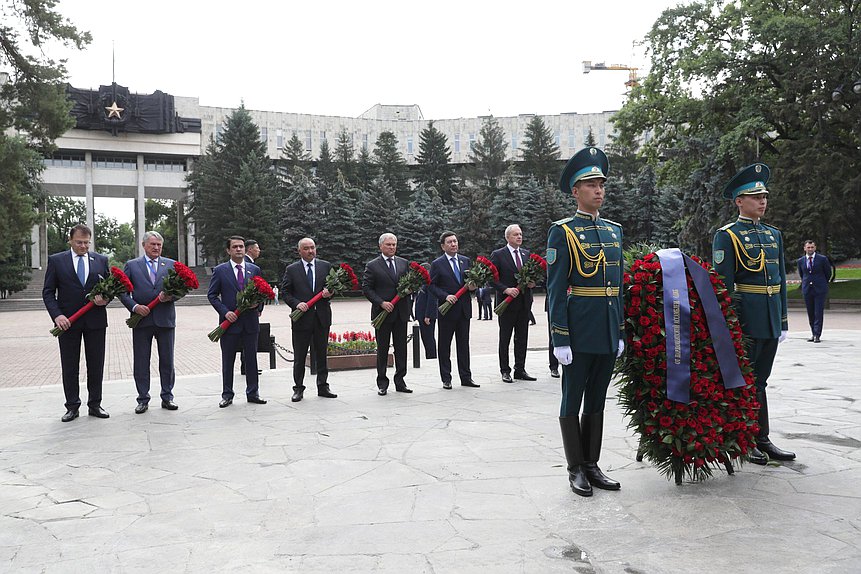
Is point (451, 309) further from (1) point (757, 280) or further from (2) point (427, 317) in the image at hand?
(1) point (757, 280)

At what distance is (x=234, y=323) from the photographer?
8461 millimetres

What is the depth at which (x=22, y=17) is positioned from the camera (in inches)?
872

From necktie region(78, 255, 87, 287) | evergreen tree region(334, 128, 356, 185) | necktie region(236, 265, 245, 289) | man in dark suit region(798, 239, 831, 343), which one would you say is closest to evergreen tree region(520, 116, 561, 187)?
evergreen tree region(334, 128, 356, 185)

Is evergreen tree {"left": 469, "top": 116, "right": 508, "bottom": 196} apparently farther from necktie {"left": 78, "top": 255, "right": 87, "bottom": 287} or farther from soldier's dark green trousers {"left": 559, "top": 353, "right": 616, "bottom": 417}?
soldier's dark green trousers {"left": 559, "top": 353, "right": 616, "bottom": 417}

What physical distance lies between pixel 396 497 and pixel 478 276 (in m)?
5.16

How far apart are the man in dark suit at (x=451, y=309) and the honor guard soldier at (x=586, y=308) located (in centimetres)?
451

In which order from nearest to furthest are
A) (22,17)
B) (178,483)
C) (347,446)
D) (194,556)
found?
(194,556) → (178,483) → (347,446) → (22,17)

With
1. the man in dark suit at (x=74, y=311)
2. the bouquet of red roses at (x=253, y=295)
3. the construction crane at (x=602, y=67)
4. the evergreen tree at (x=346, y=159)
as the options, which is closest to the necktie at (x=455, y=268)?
the bouquet of red roses at (x=253, y=295)

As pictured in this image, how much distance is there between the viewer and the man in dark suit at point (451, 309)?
Result: 9430 millimetres

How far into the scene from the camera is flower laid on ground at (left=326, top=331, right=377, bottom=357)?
37.3ft

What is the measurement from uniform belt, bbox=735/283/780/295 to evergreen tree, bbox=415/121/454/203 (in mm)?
62778

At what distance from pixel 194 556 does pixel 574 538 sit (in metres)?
2.08

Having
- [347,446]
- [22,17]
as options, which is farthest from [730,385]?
[22,17]

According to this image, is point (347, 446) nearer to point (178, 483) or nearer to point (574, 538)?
point (178, 483)
